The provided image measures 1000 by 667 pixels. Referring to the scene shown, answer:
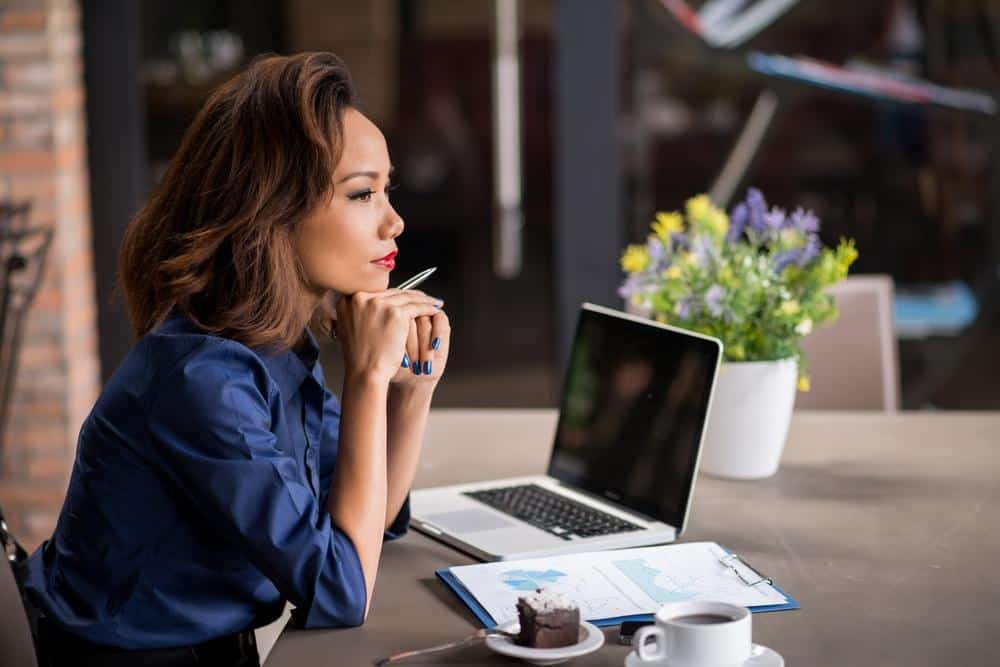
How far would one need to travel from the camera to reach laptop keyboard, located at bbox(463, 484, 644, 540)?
1727 mm

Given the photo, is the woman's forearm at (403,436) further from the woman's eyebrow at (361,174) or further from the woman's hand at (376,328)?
the woman's eyebrow at (361,174)

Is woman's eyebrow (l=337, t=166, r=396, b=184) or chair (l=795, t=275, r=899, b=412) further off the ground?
woman's eyebrow (l=337, t=166, r=396, b=184)

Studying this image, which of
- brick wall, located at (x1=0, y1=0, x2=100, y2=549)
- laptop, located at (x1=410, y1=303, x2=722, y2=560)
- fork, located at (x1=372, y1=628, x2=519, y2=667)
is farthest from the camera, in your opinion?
brick wall, located at (x1=0, y1=0, x2=100, y2=549)

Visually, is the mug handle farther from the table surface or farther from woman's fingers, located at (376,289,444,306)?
woman's fingers, located at (376,289,444,306)

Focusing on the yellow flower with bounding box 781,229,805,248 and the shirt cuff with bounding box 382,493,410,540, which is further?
the yellow flower with bounding box 781,229,805,248

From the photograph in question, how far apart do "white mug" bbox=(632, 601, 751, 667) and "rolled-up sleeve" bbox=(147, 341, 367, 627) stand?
13.1 inches

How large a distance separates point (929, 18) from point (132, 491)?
3012 millimetres

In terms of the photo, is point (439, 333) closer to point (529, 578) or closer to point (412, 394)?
point (412, 394)

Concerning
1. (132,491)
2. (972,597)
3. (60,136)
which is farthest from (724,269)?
(60,136)

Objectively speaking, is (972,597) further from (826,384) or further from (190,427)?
(826,384)

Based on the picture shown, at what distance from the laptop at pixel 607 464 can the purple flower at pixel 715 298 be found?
100 millimetres

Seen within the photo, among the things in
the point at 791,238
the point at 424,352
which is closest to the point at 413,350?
the point at 424,352

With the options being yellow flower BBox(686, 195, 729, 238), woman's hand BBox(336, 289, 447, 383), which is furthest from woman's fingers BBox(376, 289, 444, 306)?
yellow flower BBox(686, 195, 729, 238)

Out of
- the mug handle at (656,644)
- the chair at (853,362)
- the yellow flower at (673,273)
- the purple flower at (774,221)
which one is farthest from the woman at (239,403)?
the chair at (853,362)
